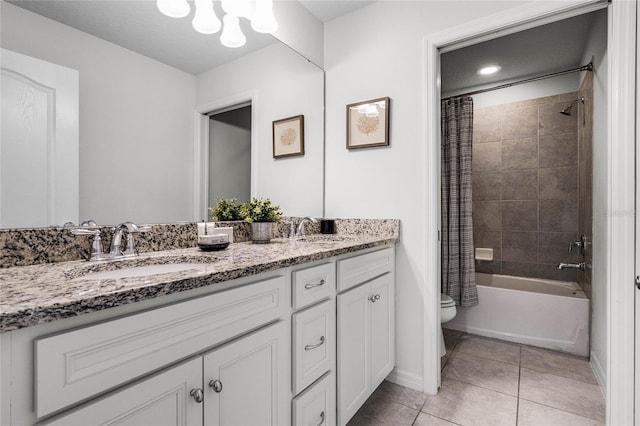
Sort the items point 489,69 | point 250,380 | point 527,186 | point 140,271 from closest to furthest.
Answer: point 250,380
point 140,271
point 489,69
point 527,186

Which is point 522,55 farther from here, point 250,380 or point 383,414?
point 250,380

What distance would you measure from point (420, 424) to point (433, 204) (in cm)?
110

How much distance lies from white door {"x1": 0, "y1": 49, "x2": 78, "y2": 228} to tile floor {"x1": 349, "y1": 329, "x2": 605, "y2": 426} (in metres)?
1.54

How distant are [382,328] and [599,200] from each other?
1.58m

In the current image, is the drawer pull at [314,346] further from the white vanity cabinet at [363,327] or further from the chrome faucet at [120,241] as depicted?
the chrome faucet at [120,241]

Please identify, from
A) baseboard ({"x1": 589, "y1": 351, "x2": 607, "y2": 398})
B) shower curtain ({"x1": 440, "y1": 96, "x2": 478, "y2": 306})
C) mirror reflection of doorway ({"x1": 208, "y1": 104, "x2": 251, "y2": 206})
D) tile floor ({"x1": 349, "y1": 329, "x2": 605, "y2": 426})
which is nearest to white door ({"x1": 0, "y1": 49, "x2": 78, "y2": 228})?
mirror reflection of doorway ({"x1": 208, "y1": 104, "x2": 251, "y2": 206})

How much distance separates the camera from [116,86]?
1192 millimetres

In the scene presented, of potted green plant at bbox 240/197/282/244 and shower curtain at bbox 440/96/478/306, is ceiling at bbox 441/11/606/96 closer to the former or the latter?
shower curtain at bbox 440/96/478/306

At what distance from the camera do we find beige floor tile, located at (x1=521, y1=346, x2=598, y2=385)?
1.95 m

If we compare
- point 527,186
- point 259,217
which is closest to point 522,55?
point 527,186

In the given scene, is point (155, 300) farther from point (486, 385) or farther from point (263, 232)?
point (486, 385)

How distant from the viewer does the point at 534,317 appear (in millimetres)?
2395

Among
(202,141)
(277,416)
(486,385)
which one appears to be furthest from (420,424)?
(202,141)
